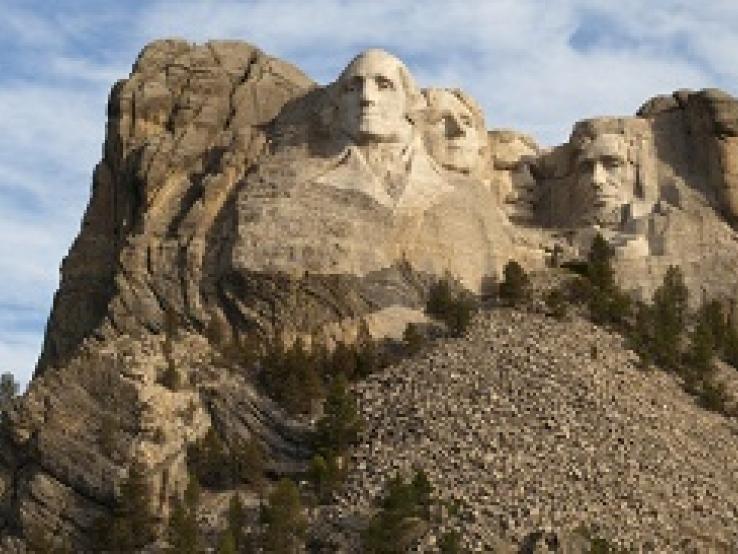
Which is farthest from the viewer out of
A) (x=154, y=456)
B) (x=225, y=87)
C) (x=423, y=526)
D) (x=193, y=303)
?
(x=225, y=87)

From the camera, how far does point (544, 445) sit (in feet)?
164

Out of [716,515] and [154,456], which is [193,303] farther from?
[716,515]

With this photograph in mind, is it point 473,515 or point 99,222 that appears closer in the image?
point 473,515

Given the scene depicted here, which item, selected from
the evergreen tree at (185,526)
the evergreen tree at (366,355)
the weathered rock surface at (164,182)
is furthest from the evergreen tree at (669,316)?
the evergreen tree at (185,526)

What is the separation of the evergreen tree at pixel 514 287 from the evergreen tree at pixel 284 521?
9976 mm

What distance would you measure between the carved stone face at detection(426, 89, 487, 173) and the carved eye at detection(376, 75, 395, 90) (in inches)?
74.6

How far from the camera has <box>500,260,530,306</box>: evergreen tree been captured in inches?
2208

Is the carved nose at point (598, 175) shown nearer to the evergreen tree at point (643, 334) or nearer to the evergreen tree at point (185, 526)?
the evergreen tree at point (643, 334)

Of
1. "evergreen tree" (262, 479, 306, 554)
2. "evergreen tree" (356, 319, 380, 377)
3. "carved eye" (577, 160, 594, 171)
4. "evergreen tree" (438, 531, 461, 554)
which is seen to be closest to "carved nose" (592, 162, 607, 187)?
"carved eye" (577, 160, 594, 171)

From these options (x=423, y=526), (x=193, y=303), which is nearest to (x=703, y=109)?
(x=193, y=303)

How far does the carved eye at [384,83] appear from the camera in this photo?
5734 cm

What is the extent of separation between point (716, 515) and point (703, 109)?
1564 cm

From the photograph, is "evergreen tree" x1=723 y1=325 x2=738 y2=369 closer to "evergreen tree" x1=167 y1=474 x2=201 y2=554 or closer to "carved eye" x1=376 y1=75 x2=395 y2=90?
"carved eye" x1=376 y1=75 x2=395 y2=90

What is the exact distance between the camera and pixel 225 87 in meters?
59.8
